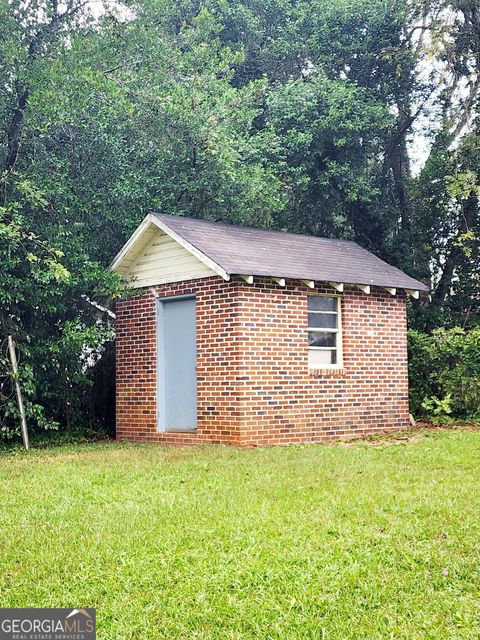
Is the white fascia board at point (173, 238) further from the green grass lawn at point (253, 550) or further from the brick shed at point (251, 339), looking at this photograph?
the green grass lawn at point (253, 550)

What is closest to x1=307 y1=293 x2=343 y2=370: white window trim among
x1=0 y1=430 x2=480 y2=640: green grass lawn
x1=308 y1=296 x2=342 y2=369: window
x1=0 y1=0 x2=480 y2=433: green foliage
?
x1=308 y1=296 x2=342 y2=369: window

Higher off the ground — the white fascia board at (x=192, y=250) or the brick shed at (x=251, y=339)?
the white fascia board at (x=192, y=250)

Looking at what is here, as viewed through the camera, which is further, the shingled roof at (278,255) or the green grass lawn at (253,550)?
the shingled roof at (278,255)

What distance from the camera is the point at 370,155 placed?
81.0 ft

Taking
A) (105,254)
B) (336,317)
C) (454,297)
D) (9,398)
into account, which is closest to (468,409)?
(336,317)

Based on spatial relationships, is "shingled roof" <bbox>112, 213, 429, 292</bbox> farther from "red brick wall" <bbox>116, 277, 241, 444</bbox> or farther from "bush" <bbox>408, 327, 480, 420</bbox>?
"bush" <bbox>408, 327, 480, 420</bbox>

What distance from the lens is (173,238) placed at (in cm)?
1459

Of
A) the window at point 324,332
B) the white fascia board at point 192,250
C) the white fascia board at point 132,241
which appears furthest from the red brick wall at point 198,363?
the window at point 324,332

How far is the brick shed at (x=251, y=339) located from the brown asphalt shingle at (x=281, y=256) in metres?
0.05

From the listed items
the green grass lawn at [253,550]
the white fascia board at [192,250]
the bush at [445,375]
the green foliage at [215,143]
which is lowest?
the green grass lawn at [253,550]

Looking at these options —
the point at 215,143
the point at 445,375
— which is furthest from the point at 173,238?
the point at 445,375

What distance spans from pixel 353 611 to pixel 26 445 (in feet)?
33.5

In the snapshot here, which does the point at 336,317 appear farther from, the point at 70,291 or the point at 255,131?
the point at 255,131

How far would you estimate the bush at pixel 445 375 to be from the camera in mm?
17812
